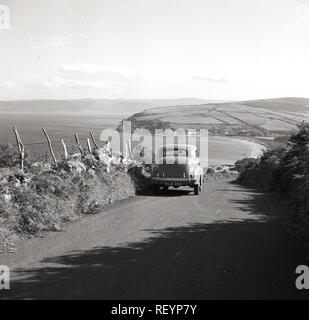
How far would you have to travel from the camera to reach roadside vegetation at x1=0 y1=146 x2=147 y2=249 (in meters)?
9.61

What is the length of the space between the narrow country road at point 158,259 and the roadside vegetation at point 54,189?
1.77ft

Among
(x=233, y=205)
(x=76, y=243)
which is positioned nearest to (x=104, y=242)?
(x=76, y=243)

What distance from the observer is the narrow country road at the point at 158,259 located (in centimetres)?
614

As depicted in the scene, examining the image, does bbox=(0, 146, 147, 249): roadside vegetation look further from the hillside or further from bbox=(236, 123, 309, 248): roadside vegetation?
the hillside

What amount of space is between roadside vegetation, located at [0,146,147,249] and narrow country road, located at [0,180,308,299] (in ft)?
1.77

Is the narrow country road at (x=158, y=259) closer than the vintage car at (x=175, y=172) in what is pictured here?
Yes

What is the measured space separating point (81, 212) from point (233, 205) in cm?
555

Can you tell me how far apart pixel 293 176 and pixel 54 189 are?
11.2m

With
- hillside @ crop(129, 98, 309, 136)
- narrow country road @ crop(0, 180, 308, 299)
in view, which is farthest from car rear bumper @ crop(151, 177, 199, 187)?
hillside @ crop(129, 98, 309, 136)

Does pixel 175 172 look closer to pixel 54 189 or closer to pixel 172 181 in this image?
pixel 172 181

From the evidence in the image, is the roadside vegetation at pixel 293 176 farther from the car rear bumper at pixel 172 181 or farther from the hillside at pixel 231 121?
the hillside at pixel 231 121

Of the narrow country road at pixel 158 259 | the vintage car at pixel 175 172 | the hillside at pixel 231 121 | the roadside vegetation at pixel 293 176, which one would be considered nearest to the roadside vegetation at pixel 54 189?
the narrow country road at pixel 158 259
